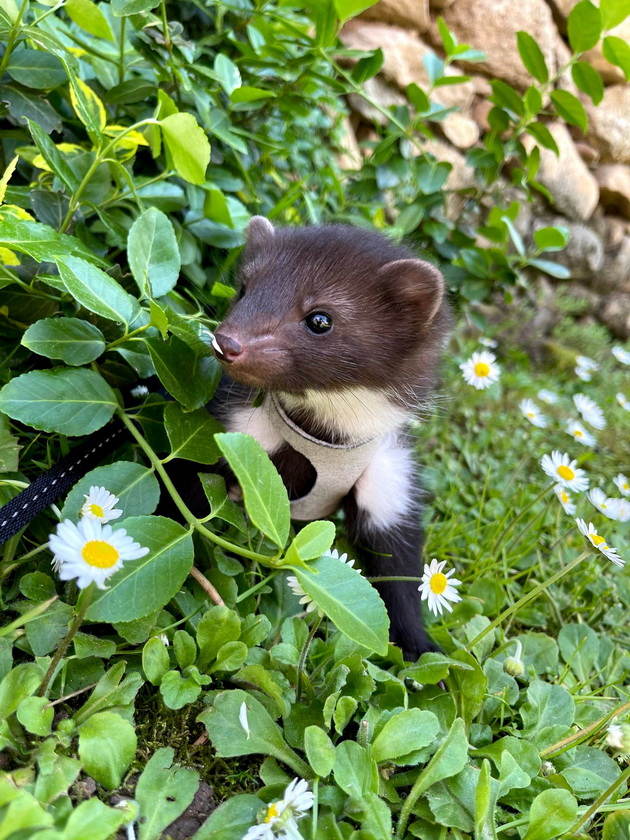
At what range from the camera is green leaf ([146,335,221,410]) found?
5.55 ft

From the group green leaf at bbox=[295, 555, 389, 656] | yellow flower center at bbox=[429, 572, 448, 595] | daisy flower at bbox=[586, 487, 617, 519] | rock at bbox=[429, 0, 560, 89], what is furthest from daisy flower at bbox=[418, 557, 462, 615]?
rock at bbox=[429, 0, 560, 89]

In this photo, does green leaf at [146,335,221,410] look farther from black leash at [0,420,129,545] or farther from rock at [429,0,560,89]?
rock at [429,0,560,89]

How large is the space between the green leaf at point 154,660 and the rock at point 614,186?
249 inches

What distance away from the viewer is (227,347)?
1699mm

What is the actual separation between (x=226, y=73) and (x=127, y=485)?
1.53 metres

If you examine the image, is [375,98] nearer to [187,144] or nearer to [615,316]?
[615,316]

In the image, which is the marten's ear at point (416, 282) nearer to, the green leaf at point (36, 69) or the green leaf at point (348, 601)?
the green leaf at point (348, 601)

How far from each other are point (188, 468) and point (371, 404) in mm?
609

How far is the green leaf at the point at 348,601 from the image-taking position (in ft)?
4.15

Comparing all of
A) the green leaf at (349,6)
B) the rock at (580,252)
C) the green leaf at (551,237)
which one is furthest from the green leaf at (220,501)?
the rock at (580,252)

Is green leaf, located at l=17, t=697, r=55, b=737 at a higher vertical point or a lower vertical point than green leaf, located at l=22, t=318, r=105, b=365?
lower

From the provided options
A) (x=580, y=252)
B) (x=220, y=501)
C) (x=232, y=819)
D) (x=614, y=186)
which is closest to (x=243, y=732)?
(x=232, y=819)

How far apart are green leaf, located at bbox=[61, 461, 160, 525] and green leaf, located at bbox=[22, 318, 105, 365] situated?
0.29 m

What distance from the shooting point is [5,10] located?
5.49 ft
